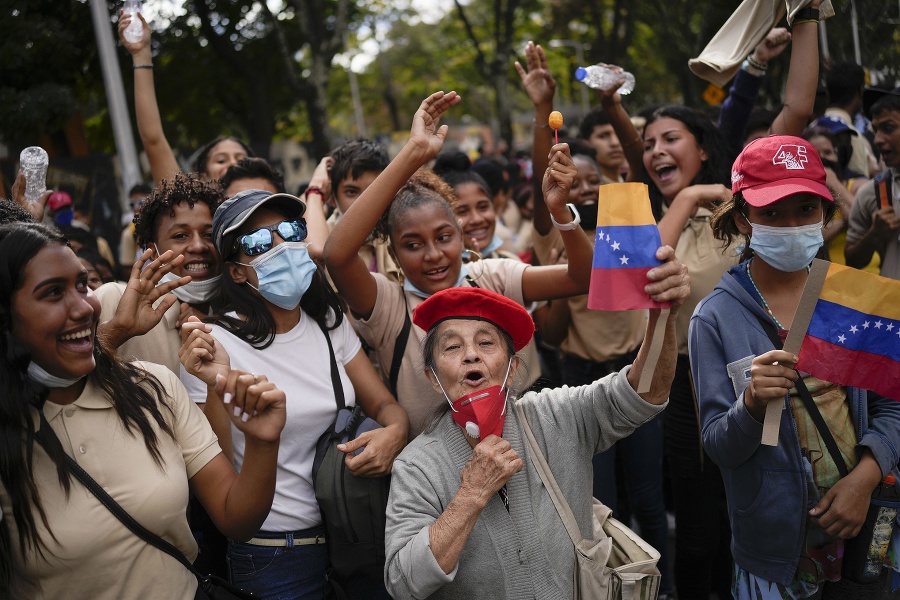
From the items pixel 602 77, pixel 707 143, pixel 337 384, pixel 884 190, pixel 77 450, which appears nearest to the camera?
pixel 77 450

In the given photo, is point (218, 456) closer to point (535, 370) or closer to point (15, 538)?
point (15, 538)

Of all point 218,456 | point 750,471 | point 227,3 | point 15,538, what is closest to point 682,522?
point 750,471

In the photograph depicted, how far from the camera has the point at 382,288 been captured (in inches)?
138

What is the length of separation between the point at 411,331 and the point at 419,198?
2.00 ft

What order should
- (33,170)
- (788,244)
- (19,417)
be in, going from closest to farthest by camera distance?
(19,417)
(788,244)
(33,170)

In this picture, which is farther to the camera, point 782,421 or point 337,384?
point 337,384

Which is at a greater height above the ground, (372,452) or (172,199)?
(172,199)

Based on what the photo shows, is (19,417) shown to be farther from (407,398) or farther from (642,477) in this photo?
(642,477)

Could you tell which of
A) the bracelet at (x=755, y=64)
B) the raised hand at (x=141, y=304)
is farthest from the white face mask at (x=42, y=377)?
the bracelet at (x=755, y=64)

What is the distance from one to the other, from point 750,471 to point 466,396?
1.06 m

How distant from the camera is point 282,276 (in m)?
3.18

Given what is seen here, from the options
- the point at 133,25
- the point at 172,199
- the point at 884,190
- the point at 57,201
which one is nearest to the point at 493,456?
the point at 172,199

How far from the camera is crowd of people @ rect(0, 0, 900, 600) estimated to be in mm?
2410

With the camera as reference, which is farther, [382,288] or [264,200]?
[382,288]
